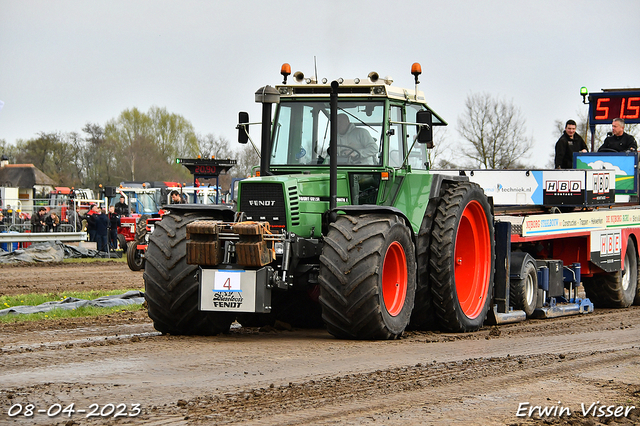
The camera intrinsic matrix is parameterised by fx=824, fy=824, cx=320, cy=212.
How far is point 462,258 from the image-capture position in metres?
11.1

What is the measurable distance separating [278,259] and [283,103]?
221cm

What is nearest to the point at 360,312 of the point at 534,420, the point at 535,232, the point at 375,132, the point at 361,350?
the point at 361,350

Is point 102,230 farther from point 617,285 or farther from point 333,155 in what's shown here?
point 333,155

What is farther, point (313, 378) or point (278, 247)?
point (278, 247)

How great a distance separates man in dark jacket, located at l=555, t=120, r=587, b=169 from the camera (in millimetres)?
15633

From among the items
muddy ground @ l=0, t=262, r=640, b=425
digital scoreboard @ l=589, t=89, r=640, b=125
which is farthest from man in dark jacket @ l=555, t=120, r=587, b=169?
muddy ground @ l=0, t=262, r=640, b=425

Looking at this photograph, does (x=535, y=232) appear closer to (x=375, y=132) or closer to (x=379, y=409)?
(x=375, y=132)

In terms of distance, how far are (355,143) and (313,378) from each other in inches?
157

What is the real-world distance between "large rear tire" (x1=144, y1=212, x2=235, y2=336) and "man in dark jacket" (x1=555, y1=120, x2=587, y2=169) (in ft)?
29.3

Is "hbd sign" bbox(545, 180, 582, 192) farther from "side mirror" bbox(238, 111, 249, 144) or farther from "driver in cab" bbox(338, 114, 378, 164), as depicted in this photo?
"side mirror" bbox(238, 111, 249, 144)

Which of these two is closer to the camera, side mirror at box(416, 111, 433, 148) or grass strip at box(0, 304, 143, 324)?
side mirror at box(416, 111, 433, 148)

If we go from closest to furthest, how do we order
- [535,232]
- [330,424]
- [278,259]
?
[330,424] < [278,259] < [535,232]

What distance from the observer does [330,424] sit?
16.6 ft

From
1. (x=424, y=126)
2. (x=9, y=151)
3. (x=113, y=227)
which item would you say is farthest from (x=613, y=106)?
(x=9, y=151)
